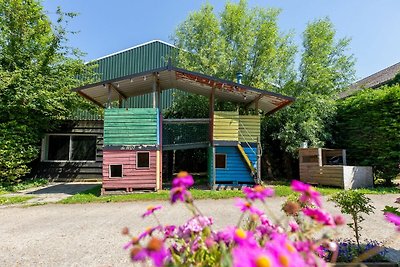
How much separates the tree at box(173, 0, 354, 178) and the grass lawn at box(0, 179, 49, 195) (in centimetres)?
975

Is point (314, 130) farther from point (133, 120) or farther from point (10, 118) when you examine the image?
point (10, 118)

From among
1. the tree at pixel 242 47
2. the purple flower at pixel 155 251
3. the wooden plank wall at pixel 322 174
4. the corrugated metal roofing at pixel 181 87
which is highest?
the tree at pixel 242 47

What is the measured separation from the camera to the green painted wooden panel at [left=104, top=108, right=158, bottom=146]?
11016mm

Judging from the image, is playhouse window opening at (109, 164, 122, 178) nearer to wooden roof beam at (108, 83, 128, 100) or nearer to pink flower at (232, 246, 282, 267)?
wooden roof beam at (108, 83, 128, 100)

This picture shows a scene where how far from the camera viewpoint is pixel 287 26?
16750 mm

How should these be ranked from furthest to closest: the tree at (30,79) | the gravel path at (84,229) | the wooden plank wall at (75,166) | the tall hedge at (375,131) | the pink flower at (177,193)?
the wooden plank wall at (75,166) < the tree at (30,79) < the tall hedge at (375,131) < the gravel path at (84,229) < the pink flower at (177,193)

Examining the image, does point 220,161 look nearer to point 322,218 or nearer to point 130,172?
point 130,172

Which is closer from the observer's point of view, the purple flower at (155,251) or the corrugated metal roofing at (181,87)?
the purple flower at (155,251)

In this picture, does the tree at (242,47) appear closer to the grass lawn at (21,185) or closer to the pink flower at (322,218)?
the grass lawn at (21,185)

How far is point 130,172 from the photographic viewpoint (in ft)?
36.1

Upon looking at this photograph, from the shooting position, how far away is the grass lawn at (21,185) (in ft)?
39.0

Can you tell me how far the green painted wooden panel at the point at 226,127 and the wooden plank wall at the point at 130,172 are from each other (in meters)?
2.84

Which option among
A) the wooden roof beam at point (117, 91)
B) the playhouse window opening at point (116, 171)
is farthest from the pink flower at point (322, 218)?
the wooden roof beam at point (117, 91)

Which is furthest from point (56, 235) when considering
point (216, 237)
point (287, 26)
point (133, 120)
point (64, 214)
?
point (287, 26)
